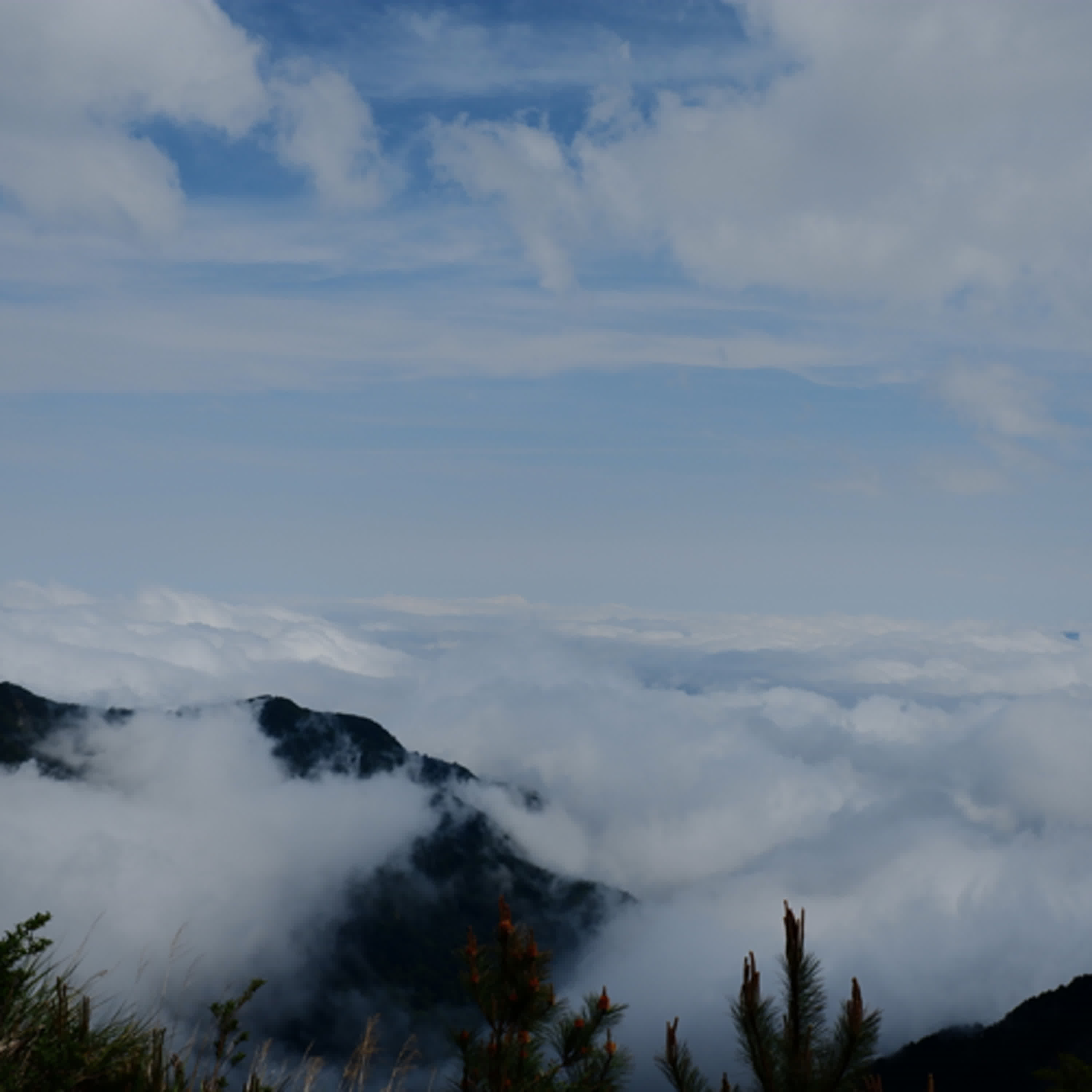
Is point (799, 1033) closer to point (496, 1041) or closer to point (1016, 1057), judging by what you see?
point (496, 1041)

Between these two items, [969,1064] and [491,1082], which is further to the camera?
[969,1064]

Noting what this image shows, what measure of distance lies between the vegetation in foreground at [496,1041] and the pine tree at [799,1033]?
0.01 m

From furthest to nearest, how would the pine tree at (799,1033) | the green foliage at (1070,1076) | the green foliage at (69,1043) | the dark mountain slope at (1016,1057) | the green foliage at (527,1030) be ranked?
the dark mountain slope at (1016,1057), the green foliage at (1070,1076), the green foliage at (527,1030), the pine tree at (799,1033), the green foliage at (69,1043)

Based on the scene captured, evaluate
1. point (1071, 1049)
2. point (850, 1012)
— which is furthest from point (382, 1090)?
point (1071, 1049)

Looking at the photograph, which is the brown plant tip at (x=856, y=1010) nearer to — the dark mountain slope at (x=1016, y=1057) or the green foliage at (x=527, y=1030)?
the green foliage at (x=527, y=1030)

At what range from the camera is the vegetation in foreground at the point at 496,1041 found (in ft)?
22.3

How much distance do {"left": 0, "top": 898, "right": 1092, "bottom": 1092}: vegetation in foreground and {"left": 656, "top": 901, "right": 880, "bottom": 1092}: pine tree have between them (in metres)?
0.01

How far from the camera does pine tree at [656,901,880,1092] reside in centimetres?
718

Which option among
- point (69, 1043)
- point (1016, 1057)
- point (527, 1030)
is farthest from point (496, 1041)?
point (1016, 1057)

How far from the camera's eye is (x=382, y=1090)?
6129 mm

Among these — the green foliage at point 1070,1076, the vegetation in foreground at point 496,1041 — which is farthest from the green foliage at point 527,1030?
the green foliage at point 1070,1076

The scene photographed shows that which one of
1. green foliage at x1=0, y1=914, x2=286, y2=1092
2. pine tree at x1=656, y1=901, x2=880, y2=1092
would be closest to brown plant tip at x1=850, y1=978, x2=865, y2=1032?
pine tree at x1=656, y1=901, x2=880, y2=1092

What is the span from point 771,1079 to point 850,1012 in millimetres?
845

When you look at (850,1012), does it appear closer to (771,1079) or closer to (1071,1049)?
(771,1079)
